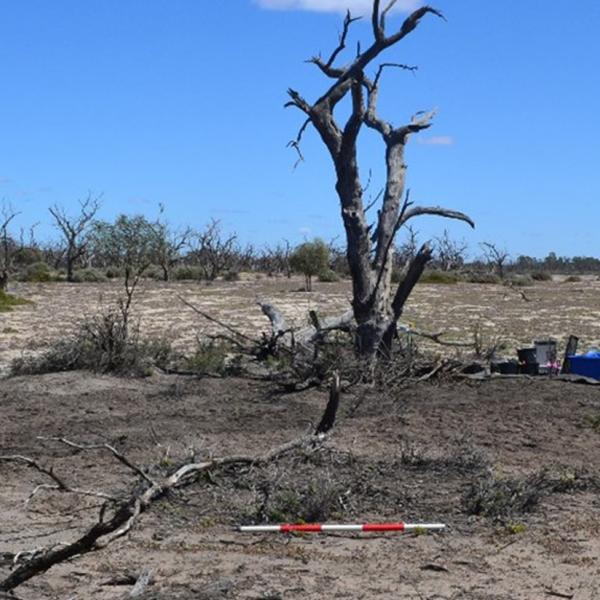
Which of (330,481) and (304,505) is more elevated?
(330,481)

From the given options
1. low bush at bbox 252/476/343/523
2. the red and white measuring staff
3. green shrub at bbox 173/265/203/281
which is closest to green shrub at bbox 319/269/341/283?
green shrub at bbox 173/265/203/281

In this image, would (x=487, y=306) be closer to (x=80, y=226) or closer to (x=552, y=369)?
(x=552, y=369)

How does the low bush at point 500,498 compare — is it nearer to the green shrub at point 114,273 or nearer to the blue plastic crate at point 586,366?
the blue plastic crate at point 586,366

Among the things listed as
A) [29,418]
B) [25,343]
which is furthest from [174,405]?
[25,343]

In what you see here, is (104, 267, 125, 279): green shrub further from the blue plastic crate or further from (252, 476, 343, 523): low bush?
(252, 476, 343, 523): low bush

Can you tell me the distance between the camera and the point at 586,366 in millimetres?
14367

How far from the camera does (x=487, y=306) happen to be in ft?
117

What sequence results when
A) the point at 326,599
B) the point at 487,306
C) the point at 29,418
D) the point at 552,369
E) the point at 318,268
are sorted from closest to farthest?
1. the point at 326,599
2. the point at 29,418
3. the point at 552,369
4. the point at 487,306
5. the point at 318,268

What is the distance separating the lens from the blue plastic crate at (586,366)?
1431cm

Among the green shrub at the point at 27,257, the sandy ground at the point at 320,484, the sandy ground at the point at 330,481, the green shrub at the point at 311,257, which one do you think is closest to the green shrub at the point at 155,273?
the green shrub at the point at 27,257

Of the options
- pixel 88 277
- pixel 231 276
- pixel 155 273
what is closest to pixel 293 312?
pixel 88 277

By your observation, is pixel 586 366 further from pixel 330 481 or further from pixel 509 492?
pixel 330 481

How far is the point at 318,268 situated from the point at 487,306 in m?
18.8

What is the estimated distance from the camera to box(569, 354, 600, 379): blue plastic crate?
47.0 ft
